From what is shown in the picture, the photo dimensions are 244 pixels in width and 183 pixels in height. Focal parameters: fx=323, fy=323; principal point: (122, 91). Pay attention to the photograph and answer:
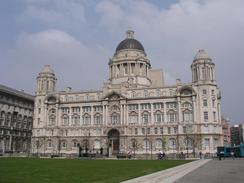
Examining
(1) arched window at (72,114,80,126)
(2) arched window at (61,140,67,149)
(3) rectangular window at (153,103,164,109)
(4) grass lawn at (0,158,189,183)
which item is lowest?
(4) grass lawn at (0,158,189,183)

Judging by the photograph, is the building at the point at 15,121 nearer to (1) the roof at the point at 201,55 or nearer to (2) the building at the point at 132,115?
(2) the building at the point at 132,115

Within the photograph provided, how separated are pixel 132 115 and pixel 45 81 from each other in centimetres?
3598

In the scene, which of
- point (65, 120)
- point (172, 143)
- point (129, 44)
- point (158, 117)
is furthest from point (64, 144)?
point (129, 44)

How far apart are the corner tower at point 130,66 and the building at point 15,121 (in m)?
34.3

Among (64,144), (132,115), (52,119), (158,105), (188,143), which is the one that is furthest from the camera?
(52,119)

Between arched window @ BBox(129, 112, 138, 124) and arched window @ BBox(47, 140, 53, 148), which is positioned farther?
arched window @ BBox(47, 140, 53, 148)

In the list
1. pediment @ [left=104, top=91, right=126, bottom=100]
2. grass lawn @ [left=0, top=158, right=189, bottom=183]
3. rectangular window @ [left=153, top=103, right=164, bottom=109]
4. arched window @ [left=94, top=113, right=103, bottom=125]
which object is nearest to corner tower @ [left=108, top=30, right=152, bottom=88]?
pediment @ [left=104, top=91, right=126, bottom=100]

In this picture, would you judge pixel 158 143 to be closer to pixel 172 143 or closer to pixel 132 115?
pixel 172 143

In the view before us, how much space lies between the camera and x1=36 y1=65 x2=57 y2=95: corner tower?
387ft

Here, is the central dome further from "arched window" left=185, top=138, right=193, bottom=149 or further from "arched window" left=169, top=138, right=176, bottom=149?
"arched window" left=185, top=138, right=193, bottom=149

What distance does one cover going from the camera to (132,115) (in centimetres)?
10538

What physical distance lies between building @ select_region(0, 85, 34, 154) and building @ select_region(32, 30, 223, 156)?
7.06m

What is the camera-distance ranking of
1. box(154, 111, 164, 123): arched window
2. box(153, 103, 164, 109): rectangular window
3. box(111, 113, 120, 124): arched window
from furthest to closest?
box(111, 113, 120, 124): arched window, box(153, 103, 164, 109): rectangular window, box(154, 111, 164, 123): arched window

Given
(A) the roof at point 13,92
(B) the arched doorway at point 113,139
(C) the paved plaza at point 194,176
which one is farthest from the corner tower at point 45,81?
(C) the paved plaza at point 194,176
